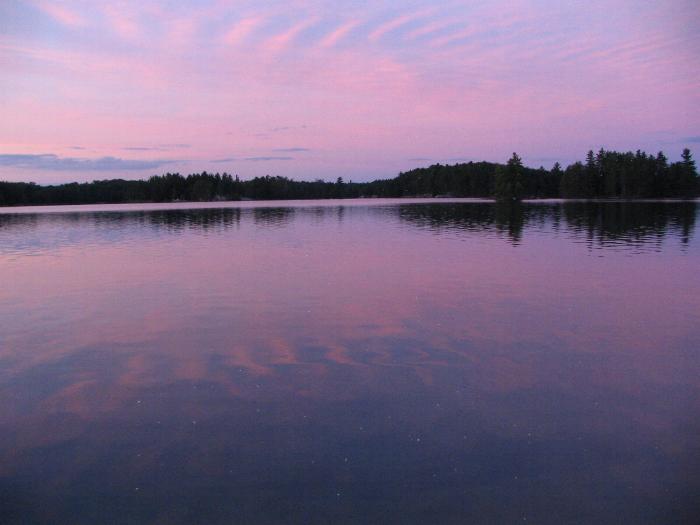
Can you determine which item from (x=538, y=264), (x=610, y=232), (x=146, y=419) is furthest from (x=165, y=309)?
(x=610, y=232)

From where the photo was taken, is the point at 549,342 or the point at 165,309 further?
the point at 165,309

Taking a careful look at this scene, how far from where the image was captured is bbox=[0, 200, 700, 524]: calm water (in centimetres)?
692

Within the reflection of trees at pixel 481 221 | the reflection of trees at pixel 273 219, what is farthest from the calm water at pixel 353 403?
the reflection of trees at pixel 273 219

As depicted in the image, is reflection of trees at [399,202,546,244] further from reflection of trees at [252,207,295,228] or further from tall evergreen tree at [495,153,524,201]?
tall evergreen tree at [495,153,524,201]

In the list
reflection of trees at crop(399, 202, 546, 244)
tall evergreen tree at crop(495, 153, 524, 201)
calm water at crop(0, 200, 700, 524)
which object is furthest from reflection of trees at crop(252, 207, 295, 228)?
tall evergreen tree at crop(495, 153, 524, 201)

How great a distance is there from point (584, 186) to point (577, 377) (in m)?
169

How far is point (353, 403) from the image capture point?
9.62 m

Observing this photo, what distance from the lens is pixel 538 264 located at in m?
26.4

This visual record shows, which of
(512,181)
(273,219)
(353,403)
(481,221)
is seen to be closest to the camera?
(353,403)

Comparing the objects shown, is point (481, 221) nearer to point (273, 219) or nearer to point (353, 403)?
point (273, 219)

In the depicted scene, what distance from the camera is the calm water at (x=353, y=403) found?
272 inches

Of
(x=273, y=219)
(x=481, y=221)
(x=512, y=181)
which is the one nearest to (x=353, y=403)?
(x=481, y=221)

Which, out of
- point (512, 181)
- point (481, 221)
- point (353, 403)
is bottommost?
point (353, 403)

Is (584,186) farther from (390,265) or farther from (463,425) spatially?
(463,425)
